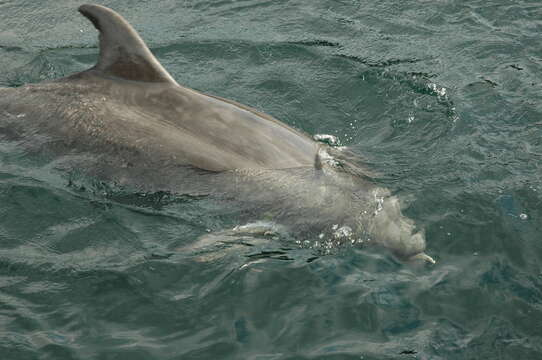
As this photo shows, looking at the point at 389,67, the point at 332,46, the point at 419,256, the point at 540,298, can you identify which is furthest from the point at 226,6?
the point at 540,298

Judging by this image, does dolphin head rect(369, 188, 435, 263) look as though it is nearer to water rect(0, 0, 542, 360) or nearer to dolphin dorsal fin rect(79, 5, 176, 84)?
water rect(0, 0, 542, 360)

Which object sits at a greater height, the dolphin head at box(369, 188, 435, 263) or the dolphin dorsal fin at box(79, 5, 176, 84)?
the dolphin dorsal fin at box(79, 5, 176, 84)

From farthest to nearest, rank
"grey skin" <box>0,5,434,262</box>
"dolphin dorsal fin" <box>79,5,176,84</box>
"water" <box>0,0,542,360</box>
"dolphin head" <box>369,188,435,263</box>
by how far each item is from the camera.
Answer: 1. "dolphin dorsal fin" <box>79,5,176,84</box>
2. "grey skin" <box>0,5,434,262</box>
3. "dolphin head" <box>369,188,435,263</box>
4. "water" <box>0,0,542,360</box>

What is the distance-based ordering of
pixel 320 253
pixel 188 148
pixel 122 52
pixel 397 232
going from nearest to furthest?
pixel 320 253 → pixel 397 232 → pixel 188 148 → pixel 122 52

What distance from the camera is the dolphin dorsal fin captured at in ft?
24.2

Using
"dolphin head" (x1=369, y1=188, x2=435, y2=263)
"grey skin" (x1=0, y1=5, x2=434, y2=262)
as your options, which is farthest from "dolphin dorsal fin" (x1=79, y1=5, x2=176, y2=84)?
"dolphin head" (x1=369, y1=188, x2=435, y2=263)

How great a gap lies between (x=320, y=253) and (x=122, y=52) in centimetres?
301

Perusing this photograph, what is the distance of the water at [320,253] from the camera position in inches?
223

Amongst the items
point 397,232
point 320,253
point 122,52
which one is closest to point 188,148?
point 122,52

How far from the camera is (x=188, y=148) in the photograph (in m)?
6.91

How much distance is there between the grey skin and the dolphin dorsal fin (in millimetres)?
11

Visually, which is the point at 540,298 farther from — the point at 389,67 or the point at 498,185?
the point at 389,67

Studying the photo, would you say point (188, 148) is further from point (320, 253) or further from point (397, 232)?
point (397, 232)

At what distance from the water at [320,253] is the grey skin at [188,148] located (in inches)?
8.8
